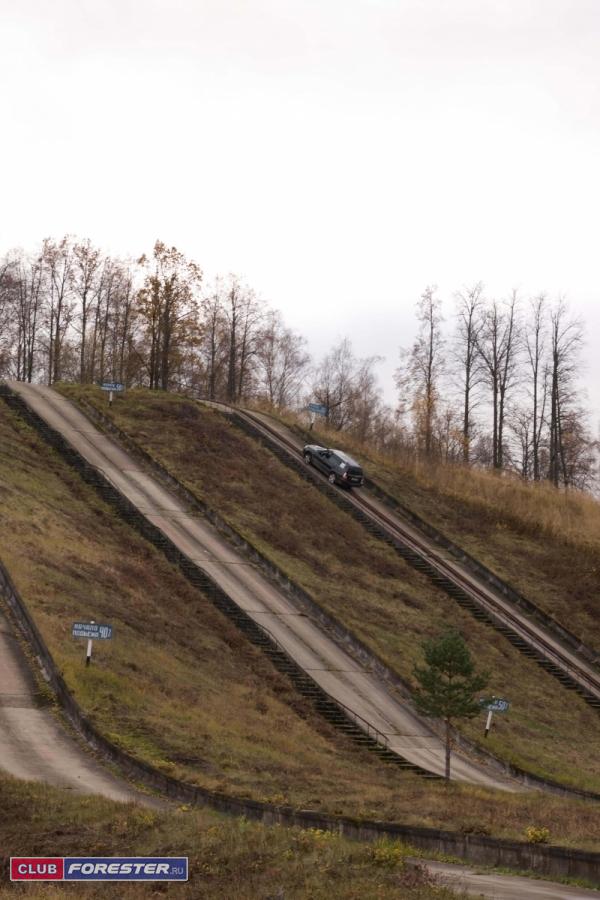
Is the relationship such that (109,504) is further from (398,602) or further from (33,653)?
(33,653)

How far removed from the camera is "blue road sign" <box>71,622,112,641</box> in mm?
29688

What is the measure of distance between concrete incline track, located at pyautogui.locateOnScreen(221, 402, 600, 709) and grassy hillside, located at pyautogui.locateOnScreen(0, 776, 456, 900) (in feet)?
88.8

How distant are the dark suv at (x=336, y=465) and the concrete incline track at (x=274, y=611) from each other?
1031 cm

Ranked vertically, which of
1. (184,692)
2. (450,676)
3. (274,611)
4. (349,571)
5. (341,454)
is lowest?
(184,692)

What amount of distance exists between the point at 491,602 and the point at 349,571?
254 inches

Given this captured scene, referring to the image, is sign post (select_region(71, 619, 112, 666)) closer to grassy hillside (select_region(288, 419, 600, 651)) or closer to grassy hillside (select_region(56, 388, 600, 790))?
grassy hillside (select_region(56, 388, 600, 790))

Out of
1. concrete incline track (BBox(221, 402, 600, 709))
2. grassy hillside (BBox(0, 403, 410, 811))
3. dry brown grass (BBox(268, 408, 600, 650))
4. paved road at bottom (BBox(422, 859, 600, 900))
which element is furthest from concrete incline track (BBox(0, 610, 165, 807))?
dry brown grass (BBox(268, 408, 600, 650))

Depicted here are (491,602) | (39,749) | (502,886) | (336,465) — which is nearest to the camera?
(502,886)

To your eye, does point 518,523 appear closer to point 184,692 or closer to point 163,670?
point 163,670

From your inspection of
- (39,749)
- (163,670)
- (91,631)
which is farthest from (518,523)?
(39,749)

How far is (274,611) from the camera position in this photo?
42094mm

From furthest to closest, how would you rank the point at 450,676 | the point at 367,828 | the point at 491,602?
the point at 491,602 → the point at 450,676 → the point at 367,828

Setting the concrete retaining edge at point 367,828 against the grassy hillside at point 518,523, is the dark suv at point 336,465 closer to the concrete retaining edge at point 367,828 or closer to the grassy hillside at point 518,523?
the grassy hillside at point 518,523

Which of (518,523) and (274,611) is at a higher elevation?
(518,523)
